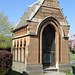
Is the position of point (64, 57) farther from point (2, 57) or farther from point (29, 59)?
point (2, 57)

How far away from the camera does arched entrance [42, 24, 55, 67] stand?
41.1 feet

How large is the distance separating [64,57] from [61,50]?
2.28 ft

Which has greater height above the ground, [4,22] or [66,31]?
[4,22]

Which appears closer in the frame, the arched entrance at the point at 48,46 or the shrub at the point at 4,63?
the shrub at the point at 4,63

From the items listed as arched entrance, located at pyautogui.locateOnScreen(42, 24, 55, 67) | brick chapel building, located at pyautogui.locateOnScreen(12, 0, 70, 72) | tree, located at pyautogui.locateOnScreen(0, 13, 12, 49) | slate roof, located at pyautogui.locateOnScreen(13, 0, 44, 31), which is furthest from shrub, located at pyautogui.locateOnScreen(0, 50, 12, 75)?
tree, located at pyautogui.locateOnScreen(0, 13, 12, 49)

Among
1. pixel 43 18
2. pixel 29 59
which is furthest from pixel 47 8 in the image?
pixel 29 59

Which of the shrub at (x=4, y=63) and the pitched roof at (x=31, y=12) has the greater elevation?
the pitched roof at (x=31, y=12)

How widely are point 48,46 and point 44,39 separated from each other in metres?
0.71

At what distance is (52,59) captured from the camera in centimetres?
1265

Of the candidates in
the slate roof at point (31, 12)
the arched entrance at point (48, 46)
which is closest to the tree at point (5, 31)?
the slate roof at point (31, 12)

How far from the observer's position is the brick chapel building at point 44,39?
11.3 metres

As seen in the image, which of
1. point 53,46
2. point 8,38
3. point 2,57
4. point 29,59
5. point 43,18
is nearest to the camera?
point 2,57

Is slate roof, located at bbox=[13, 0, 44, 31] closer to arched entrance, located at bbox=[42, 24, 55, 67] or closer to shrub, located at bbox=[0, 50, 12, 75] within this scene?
arched entrance, located at bbox=[42, 24, 55, 67]

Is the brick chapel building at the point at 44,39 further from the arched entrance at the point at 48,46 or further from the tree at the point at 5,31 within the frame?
the tree at the point at 5,31
